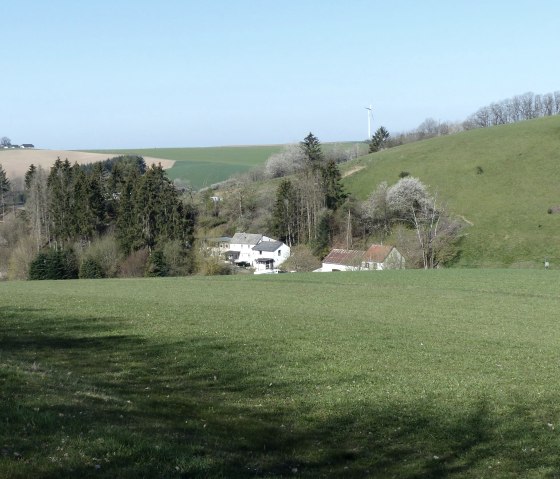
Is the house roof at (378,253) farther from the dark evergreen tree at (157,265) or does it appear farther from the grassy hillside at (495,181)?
the dark evergreen tree at (157,265)

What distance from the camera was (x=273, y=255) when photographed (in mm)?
119312

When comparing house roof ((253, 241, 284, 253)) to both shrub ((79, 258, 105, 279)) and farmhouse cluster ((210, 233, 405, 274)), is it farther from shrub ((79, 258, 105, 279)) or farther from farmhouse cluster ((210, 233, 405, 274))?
shrub ((79, 258, 105, 279))

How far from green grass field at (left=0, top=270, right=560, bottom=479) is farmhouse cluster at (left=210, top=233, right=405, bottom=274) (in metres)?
57.6

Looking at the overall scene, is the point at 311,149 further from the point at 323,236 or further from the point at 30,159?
the point at 30,159

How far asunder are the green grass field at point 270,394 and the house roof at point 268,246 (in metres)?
85.6

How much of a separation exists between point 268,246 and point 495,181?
39.7m

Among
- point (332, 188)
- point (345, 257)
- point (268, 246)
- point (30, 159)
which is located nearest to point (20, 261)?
point (268, 246)

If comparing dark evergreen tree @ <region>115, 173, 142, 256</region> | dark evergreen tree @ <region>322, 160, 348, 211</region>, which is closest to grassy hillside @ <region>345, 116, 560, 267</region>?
dark evergreen tree @ <region>322, 160, 348, 211</region>

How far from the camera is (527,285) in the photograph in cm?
4984

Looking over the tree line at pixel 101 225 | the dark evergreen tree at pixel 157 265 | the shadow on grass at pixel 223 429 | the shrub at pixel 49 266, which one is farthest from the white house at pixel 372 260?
Result: the shadow on grass at pixel 223 429

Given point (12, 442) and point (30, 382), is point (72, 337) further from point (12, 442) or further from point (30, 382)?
point (12, 442)

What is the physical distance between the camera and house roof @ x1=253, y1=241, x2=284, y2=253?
11825 cm

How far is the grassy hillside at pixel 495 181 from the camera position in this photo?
296ft

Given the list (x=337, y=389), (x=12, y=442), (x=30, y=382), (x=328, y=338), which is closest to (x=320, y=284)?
(x=328, y=338)
